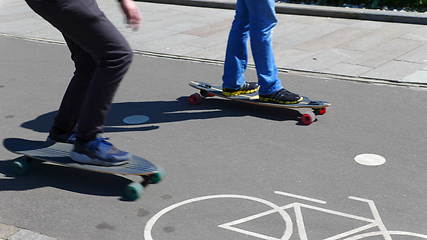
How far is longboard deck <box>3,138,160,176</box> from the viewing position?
4516mm

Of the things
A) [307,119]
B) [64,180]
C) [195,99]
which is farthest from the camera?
[195,99]

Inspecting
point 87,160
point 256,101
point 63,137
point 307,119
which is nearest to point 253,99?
point 256,101

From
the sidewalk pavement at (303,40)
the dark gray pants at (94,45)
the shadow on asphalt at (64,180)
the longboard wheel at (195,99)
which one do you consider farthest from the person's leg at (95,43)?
the sidewalk pavement at (303,40)

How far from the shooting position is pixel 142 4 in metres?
12.0

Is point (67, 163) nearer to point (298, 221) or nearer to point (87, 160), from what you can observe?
point (87, 160)

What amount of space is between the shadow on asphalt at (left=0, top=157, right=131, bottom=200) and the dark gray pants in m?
0.37

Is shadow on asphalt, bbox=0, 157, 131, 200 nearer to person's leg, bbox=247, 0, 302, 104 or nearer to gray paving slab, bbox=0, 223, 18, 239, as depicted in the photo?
gray paving slab, bbox=0, 223, 18, 239

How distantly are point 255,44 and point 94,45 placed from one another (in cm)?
206

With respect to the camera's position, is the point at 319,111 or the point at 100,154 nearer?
the point at 100,154

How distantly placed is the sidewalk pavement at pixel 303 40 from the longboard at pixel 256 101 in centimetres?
130

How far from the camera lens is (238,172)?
4.89 metres

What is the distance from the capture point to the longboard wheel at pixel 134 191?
4.43 metres

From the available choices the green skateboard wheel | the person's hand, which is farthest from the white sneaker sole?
the person's hand

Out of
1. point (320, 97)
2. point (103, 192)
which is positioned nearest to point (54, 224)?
point (103, 192)
